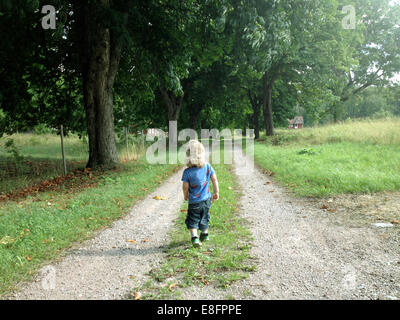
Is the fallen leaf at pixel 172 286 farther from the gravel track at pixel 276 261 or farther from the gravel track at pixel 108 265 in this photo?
the gravel track at pixel 108 265

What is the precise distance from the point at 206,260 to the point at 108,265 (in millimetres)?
1297

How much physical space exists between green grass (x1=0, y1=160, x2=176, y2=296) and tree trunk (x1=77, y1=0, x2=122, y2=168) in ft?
7.39

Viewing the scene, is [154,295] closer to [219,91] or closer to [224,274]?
[224,274]

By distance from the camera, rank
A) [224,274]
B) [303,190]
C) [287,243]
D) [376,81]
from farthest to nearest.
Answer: [376,81], [303,190], [287,243], [224,274]

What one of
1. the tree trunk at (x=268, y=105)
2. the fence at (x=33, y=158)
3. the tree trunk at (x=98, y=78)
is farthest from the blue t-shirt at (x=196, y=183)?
the tree trunk at (x=268, y=105)

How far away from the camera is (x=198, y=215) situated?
14.5ft

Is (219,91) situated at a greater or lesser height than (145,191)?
greater

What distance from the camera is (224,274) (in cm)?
340

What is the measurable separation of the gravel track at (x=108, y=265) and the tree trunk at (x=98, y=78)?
602cm

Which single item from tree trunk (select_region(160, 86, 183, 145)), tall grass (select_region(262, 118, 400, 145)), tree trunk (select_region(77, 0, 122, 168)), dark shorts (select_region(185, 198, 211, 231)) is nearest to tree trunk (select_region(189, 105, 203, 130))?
tree trunk (select_region(160, 86, 183, 145))

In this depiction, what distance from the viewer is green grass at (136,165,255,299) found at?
10.5ft

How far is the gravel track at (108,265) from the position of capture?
318 centimetres
